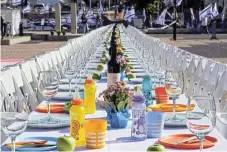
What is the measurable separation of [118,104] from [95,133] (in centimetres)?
59

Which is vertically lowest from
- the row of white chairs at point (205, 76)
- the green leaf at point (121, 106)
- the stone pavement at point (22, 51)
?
the stone pavement at point (22, 51)

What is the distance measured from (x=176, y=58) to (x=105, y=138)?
7.43 m

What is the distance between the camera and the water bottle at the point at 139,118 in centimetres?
387

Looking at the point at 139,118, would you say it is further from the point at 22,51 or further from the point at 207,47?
the point at 207,47

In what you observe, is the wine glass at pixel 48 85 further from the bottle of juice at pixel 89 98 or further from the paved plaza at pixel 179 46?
the paved plaza at pixel 179 46

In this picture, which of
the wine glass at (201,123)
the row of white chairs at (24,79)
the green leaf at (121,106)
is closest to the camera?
the wine glass at (201,123)

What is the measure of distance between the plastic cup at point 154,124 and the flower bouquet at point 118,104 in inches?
10.9

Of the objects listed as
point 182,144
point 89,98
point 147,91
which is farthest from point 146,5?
point 182,144

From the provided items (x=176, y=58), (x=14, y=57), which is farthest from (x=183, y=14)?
(x=176, y=58)

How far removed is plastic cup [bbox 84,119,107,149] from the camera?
3.62m

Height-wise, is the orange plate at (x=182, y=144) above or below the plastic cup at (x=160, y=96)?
below

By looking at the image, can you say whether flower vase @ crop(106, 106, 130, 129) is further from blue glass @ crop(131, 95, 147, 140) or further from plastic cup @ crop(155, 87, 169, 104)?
plastic cup @ crop(155, 87, 169, 104)

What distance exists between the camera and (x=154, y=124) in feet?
13.1

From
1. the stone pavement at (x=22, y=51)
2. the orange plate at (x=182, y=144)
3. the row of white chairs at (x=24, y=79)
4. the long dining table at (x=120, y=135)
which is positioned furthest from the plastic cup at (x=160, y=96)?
the stone pavement at (x=22, y=51)
